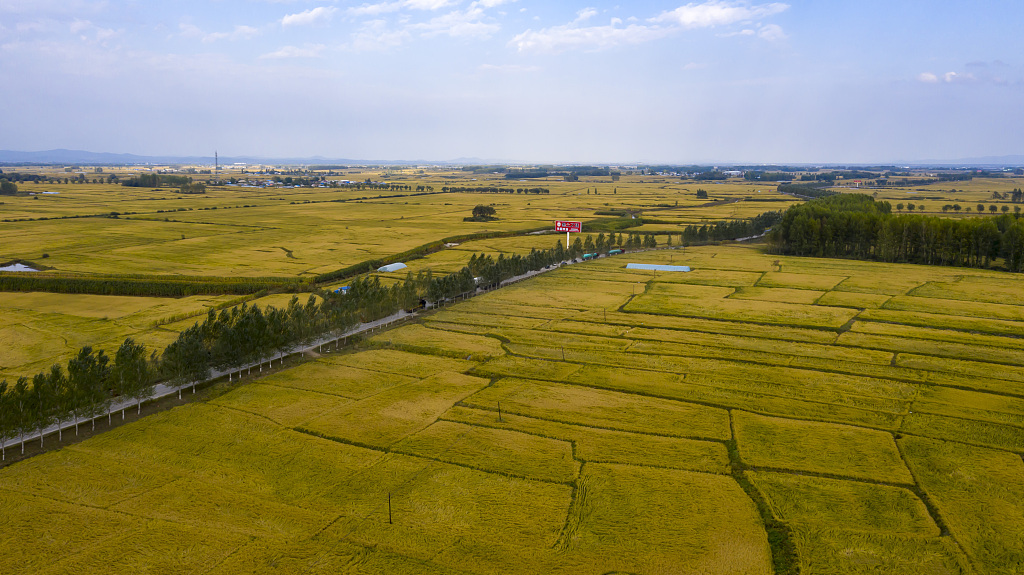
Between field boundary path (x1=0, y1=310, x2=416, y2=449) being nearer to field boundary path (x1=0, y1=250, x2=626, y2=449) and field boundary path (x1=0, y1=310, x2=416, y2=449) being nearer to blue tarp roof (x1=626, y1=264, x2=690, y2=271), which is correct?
field boundary path (x1=0, y1=250, x2=626, y2=449)

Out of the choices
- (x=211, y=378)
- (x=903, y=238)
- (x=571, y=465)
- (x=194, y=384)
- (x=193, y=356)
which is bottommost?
(x=571, y=465)

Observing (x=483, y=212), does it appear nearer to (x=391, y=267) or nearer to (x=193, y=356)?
(x=391, y=267)

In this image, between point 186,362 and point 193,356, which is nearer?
point 186,362

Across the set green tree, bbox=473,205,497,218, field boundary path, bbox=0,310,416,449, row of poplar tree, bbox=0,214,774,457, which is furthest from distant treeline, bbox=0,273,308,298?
green tree, bbox=473,205,497,218

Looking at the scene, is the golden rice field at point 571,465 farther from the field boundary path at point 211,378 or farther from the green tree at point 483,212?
the green tree at point 483,212

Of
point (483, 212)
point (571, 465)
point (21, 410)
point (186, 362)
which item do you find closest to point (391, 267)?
→ point (186, 362)

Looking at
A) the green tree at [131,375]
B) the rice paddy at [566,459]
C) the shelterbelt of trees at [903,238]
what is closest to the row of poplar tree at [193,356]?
the green tree at [131,375]
